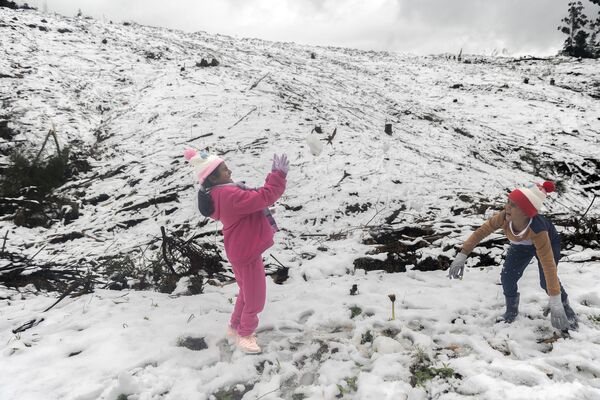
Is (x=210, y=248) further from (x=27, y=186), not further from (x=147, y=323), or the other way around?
(x=27, y=186)

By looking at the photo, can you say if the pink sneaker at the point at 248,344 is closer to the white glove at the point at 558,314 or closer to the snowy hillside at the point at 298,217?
the snowy hillside at the point at 298,217

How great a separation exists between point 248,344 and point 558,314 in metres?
2.74

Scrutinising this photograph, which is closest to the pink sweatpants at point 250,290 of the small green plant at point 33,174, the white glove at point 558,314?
the white glove at point 558,314

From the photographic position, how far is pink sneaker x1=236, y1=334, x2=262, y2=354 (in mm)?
3242

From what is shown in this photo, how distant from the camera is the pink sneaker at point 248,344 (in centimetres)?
324

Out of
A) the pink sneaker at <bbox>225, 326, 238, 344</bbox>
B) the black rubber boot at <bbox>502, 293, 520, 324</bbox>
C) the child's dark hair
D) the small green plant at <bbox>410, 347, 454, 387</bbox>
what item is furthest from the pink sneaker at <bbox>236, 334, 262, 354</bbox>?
the black rubber boot at <bbox>502, 293, 520, 324</bbox>

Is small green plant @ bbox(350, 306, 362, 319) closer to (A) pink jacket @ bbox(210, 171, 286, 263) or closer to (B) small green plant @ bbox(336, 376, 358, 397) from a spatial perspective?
(B) small green plant @ bbox(336, 376, 358, 397)

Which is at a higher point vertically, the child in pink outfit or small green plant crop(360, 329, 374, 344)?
the child in pink outfit

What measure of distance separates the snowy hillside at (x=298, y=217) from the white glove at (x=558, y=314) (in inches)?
8.3

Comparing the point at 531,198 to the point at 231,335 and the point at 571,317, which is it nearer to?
the point at 571,317

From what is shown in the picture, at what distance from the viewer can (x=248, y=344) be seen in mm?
3268

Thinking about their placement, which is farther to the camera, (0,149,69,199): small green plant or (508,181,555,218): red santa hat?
(0,149,69,199): small green plant

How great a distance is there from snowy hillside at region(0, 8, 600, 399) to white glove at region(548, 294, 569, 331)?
210mm

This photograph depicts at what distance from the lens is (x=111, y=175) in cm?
673
